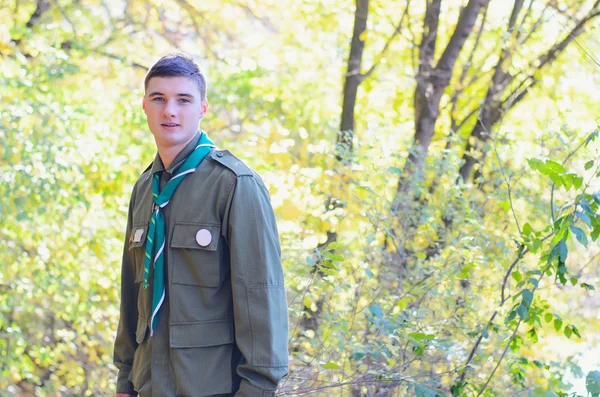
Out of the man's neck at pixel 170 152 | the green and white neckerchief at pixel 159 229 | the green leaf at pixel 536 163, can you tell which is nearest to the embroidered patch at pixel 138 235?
the green and white neckerchief at pixel 159 229

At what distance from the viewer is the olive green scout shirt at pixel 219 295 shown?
6.46 ft

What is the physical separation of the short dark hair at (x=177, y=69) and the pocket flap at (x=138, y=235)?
0.39m

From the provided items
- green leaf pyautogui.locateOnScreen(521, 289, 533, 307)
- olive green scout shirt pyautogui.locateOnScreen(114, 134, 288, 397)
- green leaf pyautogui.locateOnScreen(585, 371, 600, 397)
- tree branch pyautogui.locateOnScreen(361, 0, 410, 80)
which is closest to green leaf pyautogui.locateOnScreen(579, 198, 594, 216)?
green leaf pyautogui.locateOnScreen(521, 289, 533, 307)

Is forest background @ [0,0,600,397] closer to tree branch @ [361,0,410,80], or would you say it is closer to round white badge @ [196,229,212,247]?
tree branch @ [361,0,410,80]

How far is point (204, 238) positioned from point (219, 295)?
0.49 feet

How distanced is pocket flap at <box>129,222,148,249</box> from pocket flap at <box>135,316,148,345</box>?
0.21 meters

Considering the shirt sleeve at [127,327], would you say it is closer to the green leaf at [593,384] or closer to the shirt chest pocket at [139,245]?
the shirt chest pocket at [139,245]

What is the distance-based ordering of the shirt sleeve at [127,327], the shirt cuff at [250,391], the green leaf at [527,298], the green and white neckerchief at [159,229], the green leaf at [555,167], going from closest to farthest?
1. the shirt cuff at [250,391]
2. the green and white neckerchief at [159,229]
3. the shirt sleeve at [127,327]
4. the green leaf at [555,167]
5. the green leaf at [527,298]

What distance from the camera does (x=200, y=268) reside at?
81.4 inches

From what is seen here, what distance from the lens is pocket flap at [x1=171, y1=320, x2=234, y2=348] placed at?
6.68ft

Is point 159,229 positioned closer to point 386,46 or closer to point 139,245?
point 139,245

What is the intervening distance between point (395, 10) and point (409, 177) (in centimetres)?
291

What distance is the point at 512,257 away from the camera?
4.04m

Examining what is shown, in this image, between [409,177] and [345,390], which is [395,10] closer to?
[409,177]
